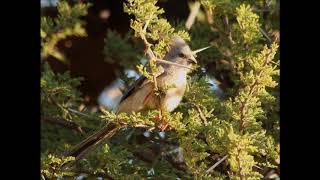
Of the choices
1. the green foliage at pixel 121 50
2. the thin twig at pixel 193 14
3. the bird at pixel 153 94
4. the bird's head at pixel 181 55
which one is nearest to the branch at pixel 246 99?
the bird at pixel 153 94

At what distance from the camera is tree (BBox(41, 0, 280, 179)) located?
2283mm

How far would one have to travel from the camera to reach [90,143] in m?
2.89

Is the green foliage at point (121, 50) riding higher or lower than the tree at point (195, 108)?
higher

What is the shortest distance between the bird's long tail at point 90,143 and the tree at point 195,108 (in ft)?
0.20

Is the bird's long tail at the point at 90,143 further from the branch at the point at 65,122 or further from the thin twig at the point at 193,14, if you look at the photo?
the thin twig at the point at 193,14

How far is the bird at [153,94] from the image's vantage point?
2.84 meters

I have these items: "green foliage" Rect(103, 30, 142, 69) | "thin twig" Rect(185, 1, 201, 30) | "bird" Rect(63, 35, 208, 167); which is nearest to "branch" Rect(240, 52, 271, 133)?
"bird" Rect(63, 35, 208, 167)

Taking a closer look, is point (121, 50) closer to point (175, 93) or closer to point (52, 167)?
point (175, 93)

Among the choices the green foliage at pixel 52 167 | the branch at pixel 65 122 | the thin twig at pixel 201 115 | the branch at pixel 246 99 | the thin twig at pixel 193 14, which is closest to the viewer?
the branch at pixel 246 99

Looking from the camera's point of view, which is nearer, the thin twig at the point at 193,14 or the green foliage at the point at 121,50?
the thin twig at the point at 193,14

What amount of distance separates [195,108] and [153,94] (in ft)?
0.78
